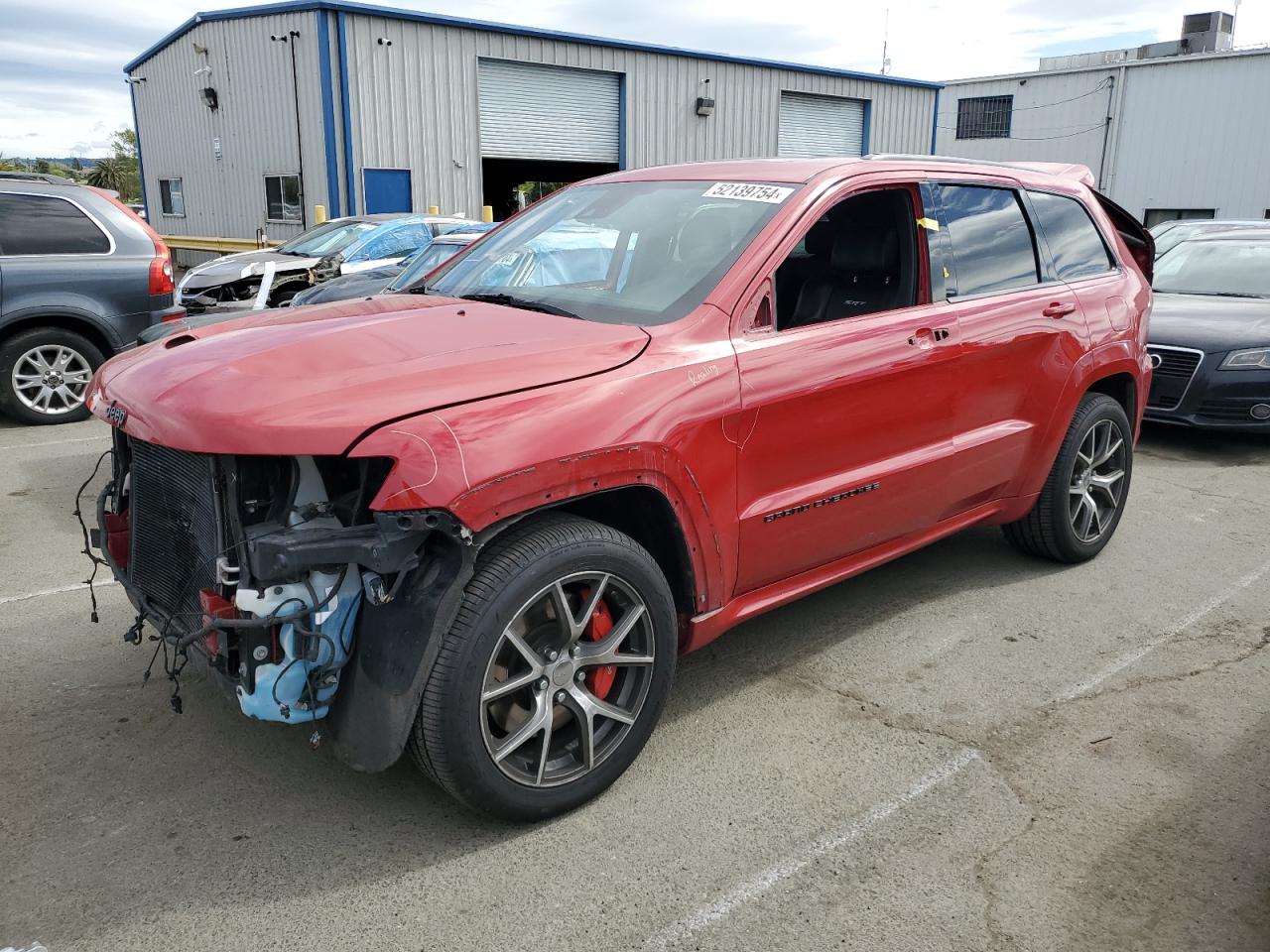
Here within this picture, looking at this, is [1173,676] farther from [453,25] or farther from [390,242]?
[453,25]

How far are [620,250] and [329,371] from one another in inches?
55.6

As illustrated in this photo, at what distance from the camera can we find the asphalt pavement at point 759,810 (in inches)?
101

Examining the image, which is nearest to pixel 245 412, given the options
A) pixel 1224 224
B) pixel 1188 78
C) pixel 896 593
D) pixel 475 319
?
pixel 475 319

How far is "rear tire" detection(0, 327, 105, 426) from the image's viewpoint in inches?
318

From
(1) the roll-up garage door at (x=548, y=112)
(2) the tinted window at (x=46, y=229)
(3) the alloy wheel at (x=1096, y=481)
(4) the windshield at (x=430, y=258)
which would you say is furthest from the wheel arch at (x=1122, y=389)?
(1) the roll-up garage door at (x=548, y=112)

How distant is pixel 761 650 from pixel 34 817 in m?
2.55

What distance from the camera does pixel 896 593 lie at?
4781mm

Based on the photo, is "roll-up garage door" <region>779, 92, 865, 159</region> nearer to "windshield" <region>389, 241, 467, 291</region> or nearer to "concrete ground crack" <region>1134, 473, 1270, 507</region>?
"windshield" <region>389, 241, 467, 291</region>

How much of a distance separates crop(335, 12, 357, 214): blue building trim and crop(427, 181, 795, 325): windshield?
15972 millimetres

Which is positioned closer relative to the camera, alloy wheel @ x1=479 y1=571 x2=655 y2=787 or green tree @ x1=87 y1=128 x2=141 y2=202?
alloy wheel @ x1=479 y1=571 x2=655 y2=787

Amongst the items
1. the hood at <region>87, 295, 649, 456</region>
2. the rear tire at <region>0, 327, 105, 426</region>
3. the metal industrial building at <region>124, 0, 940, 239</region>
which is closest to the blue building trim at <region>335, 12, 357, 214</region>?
the metal industrial building at <region>124, 0, 940, 239</region>

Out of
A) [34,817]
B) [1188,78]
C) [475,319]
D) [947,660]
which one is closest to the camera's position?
[34,817]

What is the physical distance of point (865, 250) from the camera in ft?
13.7

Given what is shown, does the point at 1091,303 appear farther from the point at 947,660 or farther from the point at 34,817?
the point at 34,817
